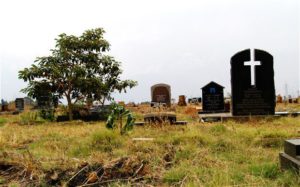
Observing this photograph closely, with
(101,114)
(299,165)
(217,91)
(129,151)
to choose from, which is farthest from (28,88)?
(299,165)

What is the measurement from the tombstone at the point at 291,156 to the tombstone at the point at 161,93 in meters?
20.5

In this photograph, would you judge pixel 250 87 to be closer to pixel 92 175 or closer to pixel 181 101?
pixel 92 175

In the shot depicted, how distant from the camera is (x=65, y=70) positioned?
16.7 meters

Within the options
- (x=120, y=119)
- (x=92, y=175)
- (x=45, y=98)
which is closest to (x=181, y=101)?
(x=45, y=98)

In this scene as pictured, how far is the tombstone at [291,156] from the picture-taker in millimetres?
4336

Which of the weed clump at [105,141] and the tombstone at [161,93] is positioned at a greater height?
the tombstone at [161,93]

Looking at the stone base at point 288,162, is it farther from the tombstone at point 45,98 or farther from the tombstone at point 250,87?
the tombstone at point 45,98

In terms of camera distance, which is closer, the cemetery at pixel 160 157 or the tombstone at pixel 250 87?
the cemetery at pixel 160 157

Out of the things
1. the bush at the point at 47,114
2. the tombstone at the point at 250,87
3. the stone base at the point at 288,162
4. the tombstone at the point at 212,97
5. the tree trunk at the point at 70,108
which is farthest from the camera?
the tombstone at the point at 212,97

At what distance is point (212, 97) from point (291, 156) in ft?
42.7

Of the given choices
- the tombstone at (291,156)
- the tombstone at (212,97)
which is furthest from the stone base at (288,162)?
the tombstone at (212,97)

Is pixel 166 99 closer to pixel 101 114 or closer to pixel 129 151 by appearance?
pixel 101 114

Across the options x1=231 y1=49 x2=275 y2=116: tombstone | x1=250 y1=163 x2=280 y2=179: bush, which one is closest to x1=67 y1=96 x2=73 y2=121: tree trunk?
x1=231 y1=49 x2=275 y2=116: tombstone

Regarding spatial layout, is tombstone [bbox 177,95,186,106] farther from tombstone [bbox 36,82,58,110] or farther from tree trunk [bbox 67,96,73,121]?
tombstone [bbox 36,82,58,110]
